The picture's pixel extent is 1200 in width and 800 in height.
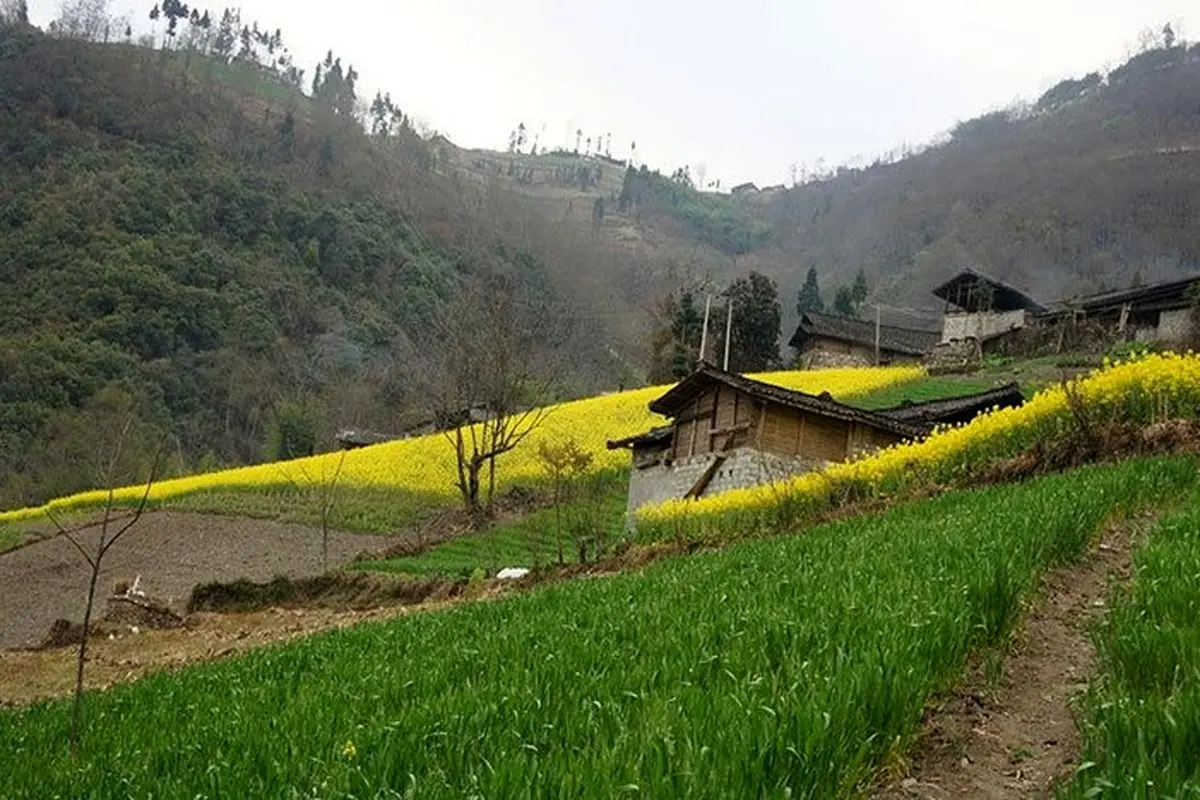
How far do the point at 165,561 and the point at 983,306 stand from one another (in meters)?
56.0

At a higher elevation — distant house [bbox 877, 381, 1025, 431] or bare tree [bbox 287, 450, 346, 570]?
distant house [bbox 877, 381, 1025, 431]

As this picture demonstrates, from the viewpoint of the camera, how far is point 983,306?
2803 inches

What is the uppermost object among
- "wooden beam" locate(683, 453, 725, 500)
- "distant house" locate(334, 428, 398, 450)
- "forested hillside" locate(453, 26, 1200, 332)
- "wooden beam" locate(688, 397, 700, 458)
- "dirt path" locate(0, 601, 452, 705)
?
"forested hillside" locate(453, 26, 1200, 332)

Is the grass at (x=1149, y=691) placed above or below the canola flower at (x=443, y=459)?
above

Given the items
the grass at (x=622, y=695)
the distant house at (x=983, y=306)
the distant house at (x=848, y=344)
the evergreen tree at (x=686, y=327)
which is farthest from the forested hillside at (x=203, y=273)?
the grass at (x=622, y=695)

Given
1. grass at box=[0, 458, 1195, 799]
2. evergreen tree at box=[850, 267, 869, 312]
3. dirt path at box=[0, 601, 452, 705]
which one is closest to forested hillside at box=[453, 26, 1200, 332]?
evergreen tree at box=[850, 267, 869, 312]

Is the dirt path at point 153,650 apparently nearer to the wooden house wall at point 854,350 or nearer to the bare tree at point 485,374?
the bare tree at point 485,374

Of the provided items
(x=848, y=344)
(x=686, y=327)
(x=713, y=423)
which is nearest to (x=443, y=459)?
(x=713, y=423)

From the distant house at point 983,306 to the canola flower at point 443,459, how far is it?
12677mm

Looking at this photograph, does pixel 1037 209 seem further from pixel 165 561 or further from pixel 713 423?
pixel 165 561

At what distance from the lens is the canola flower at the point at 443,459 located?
49.6 metres

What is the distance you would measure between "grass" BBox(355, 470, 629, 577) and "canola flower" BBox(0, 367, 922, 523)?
765 cm

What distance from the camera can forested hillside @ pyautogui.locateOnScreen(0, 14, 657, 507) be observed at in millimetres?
75875

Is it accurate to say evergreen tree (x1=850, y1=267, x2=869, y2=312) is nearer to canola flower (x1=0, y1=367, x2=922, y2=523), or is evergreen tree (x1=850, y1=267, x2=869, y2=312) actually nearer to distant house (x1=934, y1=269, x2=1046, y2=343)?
distant house (x1=934, y1=269, x2=1046, y2=343)
